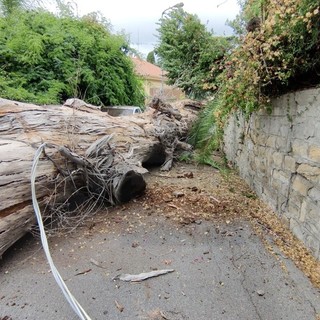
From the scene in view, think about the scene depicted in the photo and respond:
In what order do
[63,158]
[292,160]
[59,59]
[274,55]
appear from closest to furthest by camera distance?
[274,55]
[292,160]
[63,158]
[59,59]

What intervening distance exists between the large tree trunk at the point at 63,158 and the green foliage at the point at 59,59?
207 centimetres

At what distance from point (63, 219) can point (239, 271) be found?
1771mm

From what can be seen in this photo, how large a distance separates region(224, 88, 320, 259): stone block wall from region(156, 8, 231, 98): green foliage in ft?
12.5

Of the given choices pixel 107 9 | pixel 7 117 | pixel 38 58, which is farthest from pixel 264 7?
pixel 107 9

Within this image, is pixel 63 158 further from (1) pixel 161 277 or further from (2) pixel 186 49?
(2) pixel 186 49

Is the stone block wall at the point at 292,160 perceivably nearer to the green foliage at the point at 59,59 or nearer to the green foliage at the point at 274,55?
the green foliage at the point at 274,55

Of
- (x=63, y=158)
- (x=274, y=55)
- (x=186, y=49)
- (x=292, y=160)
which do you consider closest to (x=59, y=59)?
(x=186, y=49)

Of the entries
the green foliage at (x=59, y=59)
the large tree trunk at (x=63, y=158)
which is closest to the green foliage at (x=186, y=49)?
the green foliage at (x=59, y=59)

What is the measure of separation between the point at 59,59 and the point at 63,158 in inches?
186

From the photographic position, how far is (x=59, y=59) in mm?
6551

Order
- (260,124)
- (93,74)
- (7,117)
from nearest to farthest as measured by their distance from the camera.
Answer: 1. (7,117)
2. (260,124)
3. (93,74)

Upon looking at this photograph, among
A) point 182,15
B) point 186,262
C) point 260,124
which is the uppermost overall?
point 182,15

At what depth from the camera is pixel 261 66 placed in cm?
240

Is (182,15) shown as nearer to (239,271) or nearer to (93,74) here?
(93,74)
